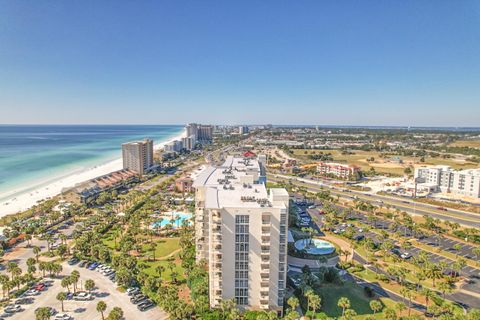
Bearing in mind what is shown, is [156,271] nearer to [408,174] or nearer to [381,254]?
[381,254]

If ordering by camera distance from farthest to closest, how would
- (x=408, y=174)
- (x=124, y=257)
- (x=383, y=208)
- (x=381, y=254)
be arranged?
(x=408, y=174) → (x=383, y=208) → (x=381, y=254) → (x=124, y=257)

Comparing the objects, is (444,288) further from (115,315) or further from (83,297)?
(83,297)

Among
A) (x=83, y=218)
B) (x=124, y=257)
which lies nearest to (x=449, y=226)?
(x=124, y=257)

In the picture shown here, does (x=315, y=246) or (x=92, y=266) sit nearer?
(x=92, y=266)

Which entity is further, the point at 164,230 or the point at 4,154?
the point at 4,154

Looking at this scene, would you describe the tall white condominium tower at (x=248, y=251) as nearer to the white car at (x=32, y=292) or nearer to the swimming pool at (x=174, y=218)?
the white car at (x=32, y=292)

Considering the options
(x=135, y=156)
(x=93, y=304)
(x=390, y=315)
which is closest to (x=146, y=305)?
(x=93, y=304)

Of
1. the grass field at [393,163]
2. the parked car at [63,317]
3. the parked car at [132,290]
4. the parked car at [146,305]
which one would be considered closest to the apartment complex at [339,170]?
the grass field at [393,163]
